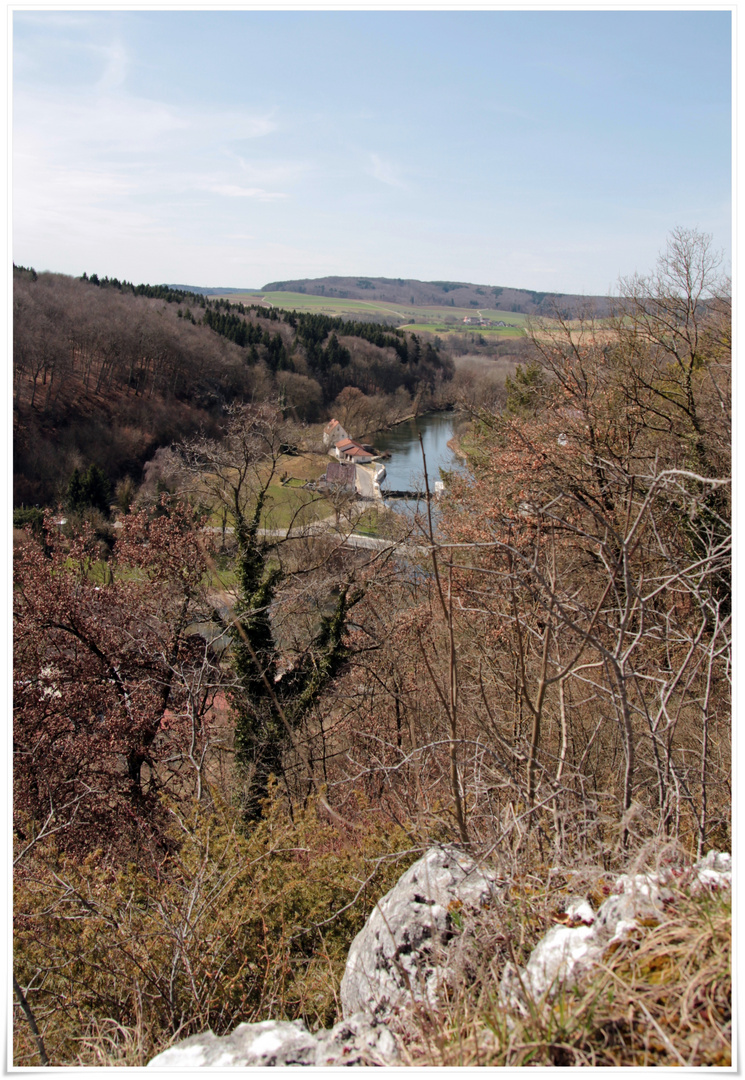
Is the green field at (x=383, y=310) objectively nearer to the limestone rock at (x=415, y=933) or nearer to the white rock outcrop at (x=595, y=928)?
the limestone rock at (x=415, y=933)

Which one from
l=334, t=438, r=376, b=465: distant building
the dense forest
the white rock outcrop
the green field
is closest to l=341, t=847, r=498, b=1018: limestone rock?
the dense forest

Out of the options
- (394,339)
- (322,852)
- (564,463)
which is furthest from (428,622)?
(394,339)

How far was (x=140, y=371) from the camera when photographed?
51.7 metres

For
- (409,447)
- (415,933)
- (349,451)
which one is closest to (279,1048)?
(415,933)

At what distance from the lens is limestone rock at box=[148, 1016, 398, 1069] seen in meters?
2.11

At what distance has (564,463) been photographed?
38.9 ft

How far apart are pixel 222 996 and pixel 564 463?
1051cm

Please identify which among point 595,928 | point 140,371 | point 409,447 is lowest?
point 595,928

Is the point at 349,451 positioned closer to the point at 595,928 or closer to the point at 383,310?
the point at 595,928

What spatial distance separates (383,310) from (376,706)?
413ft

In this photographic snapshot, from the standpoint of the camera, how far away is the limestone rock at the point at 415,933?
260 cm

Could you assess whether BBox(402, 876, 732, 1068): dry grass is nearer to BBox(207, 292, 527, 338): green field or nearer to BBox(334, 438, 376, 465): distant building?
BBox(334, 438, 376, 465): distant building

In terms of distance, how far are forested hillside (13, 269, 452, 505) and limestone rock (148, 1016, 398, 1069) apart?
38.3 m
